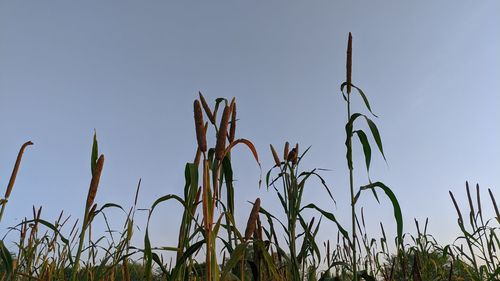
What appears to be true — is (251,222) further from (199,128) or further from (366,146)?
(366,146)

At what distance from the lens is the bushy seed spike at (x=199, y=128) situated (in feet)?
4.37

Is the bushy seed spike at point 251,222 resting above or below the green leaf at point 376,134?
below

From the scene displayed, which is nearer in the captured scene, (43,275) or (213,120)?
(213,120)

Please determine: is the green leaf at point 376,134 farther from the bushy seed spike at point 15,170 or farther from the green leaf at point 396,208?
the bushy seed spike at point 15,170

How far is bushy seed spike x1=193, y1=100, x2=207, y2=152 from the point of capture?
52.4 inches

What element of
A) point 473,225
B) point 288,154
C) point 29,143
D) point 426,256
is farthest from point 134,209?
point 426,256

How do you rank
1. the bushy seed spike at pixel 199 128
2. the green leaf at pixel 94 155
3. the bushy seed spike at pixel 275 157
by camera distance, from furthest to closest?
the bushy seed spike at pixel 275 157 < the green leaf at pixel 94 155 < the bushy seed spike at pixel 199 128

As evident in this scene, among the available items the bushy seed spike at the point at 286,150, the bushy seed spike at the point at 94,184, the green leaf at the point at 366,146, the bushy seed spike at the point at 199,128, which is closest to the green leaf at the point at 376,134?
the green leaf at the point at 366,146

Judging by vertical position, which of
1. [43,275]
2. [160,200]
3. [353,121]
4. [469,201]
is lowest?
[43,275]

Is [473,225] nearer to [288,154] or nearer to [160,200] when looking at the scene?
[288,154]

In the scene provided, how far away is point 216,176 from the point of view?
53.5 inches

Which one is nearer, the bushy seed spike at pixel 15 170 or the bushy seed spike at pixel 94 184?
the bushy seed spike at pixel 94 184

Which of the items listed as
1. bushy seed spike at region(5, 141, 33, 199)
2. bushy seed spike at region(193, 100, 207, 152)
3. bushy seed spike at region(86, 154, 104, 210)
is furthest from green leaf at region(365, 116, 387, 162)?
bushy seed spike at region(5, 141, 33, 199)

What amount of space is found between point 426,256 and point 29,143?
393cm
